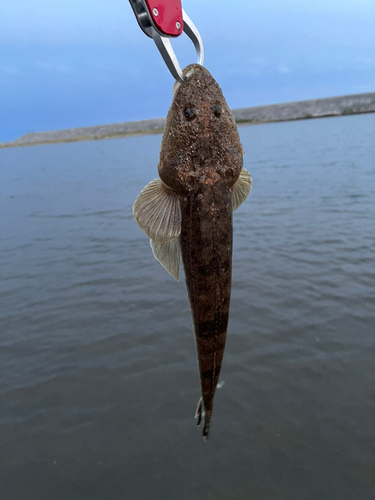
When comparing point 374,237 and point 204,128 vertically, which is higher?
point 204,128

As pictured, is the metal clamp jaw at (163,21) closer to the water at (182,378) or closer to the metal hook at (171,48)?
the metal hook at (171,48)

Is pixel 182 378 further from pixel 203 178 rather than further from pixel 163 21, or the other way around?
pixel 163 21

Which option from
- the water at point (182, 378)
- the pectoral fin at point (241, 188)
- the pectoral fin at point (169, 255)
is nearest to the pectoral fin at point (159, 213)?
the pectoral fin at point (169, 255)

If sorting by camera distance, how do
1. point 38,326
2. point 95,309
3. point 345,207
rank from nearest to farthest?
point 38,326 → point 95,309 → point 345,207

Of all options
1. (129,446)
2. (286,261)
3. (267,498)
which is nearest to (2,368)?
(129,446)

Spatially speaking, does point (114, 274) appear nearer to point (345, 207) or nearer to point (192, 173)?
point (192, 173)

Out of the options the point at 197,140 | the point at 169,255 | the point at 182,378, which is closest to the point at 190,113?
the point at 197,140

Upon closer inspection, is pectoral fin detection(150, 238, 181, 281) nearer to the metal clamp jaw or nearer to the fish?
the fish
